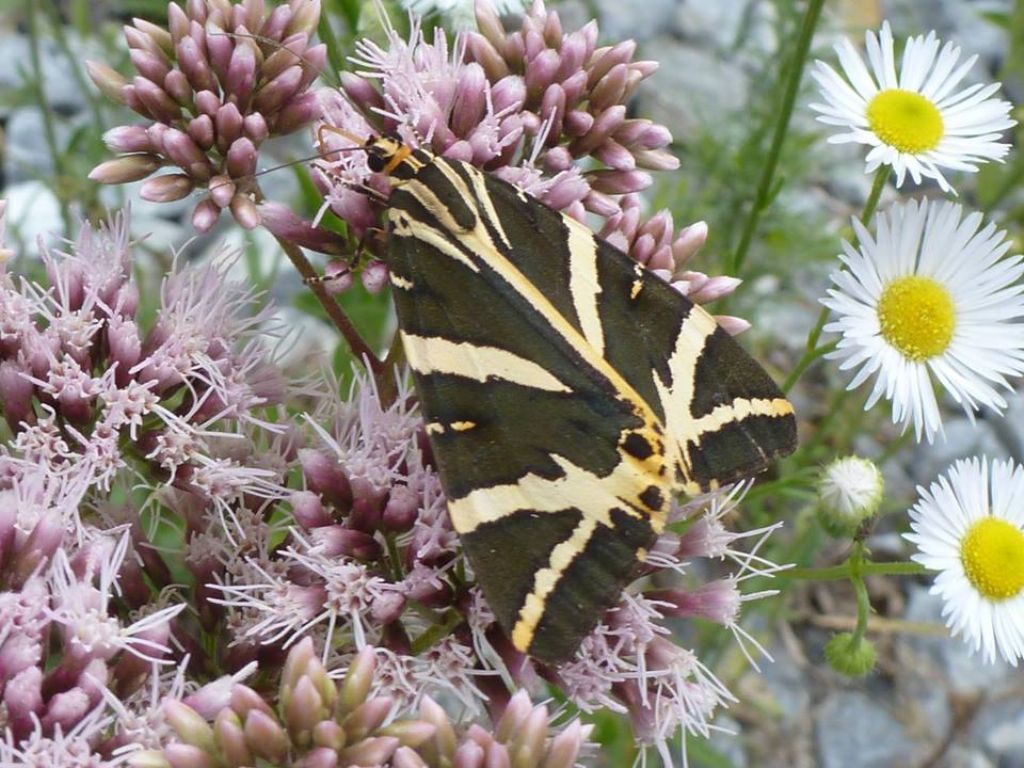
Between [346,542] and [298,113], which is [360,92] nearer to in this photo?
[298,113]

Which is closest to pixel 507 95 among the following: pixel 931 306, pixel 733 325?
pixel 733 325

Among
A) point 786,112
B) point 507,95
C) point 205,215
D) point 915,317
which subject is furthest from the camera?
point 786,112

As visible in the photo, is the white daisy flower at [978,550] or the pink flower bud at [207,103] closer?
the pink flower bud at [207,103]

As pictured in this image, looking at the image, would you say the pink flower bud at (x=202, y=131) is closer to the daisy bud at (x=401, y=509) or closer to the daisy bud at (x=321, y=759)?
the daisy bud at (x=401, y=509)

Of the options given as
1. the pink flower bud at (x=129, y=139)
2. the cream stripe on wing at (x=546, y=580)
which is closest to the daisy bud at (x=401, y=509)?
the cream stripe on wing at (x=546, y=580)

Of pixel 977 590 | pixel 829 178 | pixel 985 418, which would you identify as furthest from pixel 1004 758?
pixel 829 178

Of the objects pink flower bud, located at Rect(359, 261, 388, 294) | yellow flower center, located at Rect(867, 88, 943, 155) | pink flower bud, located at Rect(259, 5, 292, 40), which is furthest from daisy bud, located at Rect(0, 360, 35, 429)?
yellow flower center, located at Rect(867, 88, 943, 155)
